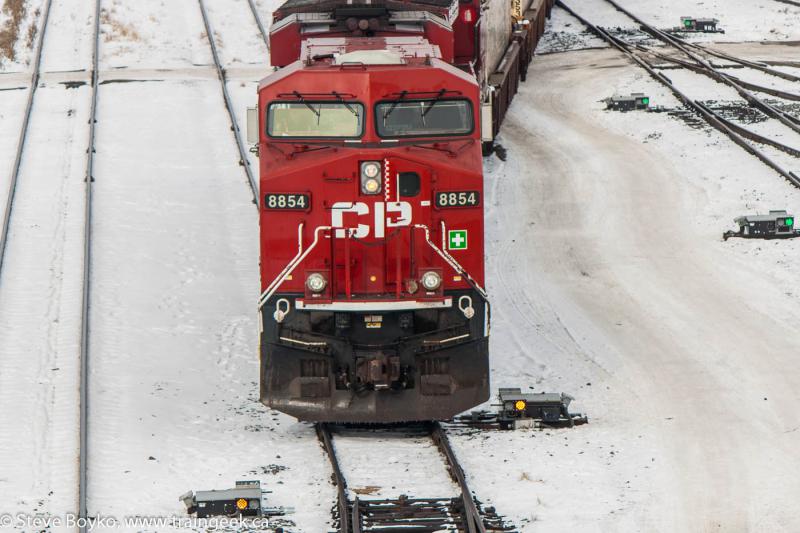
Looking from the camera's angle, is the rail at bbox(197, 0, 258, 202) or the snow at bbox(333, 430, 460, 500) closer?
the snow at bbox(333, 430, 460, 500)

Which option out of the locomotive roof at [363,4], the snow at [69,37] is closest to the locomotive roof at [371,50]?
the locomotive roof at [363,4]

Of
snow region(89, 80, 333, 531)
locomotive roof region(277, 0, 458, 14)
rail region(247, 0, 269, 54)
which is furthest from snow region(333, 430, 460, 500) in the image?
rail region(247, 0, 269, 54)

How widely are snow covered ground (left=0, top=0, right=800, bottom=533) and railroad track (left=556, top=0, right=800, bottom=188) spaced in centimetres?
35

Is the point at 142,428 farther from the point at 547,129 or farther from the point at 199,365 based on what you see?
the point at 547,129

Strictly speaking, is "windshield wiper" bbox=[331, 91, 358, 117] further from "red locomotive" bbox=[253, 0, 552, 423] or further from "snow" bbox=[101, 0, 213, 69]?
"snow" bbox=[101, 0, 213, 69]

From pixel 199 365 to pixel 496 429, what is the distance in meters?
4.55

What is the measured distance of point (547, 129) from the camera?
31.6m

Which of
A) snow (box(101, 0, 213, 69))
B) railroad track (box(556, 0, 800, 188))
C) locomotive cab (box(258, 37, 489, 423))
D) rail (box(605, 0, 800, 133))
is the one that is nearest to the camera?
locomotive cab (box(258, 37, 489, 423))

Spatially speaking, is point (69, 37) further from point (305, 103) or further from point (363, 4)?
point (305, 103)

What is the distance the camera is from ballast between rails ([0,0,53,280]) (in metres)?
23.5

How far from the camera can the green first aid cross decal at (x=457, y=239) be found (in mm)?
15406

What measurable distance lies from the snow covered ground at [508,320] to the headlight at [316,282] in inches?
75.9

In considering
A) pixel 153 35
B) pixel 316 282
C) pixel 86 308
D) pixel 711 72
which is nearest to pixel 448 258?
pixel 316 282

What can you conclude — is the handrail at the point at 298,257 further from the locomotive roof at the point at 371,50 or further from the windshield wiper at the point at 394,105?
the locomotive roof at the point at 371,50
